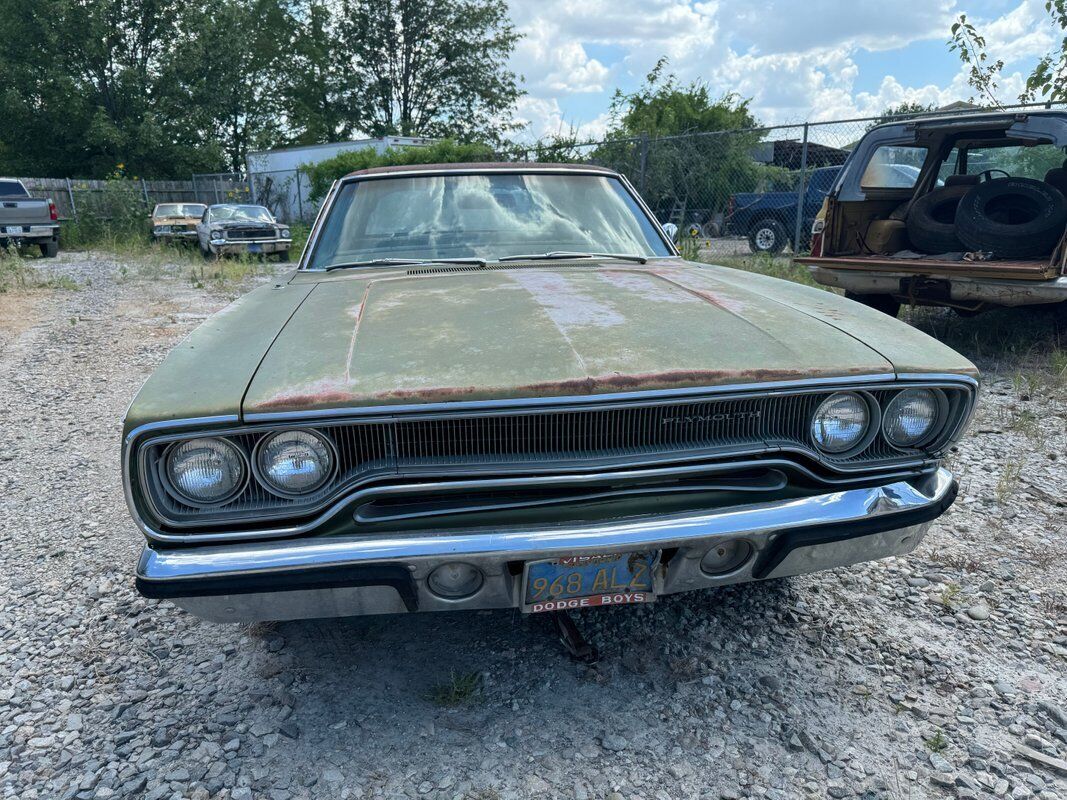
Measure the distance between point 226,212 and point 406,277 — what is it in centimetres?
1438

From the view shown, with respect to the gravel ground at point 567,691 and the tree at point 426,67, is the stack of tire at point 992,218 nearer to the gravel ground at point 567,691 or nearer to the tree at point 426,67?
the gravel ground at point 567,691

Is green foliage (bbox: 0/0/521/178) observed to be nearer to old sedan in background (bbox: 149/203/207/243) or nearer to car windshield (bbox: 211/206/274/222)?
old sedan in background (bbox: 149/203/207/243)

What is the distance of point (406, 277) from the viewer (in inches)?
108

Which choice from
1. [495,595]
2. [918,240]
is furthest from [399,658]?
[918,240]

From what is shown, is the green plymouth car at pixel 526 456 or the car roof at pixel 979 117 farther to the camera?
the car roof at pixel 979 117

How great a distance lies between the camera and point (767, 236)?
1247 centimetres

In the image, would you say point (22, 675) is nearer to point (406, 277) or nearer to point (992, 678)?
point (406, 277)

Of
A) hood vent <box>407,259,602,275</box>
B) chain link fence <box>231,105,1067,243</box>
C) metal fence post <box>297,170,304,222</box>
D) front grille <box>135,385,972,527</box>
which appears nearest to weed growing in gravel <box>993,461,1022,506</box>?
front grille <box>135,385,972,527</box>

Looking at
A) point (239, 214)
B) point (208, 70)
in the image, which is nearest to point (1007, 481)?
point (239, 214)

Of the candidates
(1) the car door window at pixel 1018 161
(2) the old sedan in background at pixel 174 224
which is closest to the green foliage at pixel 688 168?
(1) the car door window at pixel 1018 161

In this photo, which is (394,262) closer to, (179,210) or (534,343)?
(534,343)

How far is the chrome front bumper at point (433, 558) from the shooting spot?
164cm

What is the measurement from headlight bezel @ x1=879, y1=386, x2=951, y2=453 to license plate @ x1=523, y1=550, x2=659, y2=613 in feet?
2.45

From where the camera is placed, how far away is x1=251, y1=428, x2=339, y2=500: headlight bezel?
5.54ft
